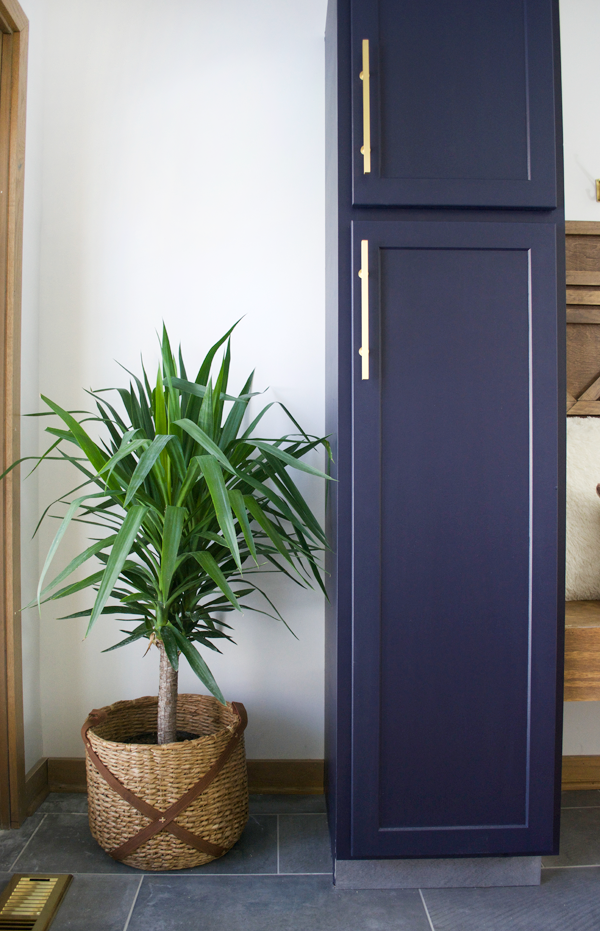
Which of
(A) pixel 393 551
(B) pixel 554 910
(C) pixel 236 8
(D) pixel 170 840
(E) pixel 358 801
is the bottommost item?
(B) pixel 554 910

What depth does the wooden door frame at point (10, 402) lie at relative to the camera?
1732 mm

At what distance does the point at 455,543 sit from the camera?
4.77 feet

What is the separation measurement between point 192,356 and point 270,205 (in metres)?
0.56

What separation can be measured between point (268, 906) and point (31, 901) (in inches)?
22.2

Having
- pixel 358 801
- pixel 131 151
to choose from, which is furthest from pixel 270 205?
pixel 358 801

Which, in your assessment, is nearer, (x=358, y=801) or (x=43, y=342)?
(x=358, y=801)

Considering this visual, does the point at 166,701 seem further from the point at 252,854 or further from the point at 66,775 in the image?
the point at 66,775

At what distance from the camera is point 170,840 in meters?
1.52

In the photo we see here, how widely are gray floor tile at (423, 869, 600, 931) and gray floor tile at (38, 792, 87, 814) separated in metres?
1.05

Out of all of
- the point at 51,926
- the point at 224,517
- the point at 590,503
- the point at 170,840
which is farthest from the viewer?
the point at 590,503

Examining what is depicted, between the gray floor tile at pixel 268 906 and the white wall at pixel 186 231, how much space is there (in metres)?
0.49

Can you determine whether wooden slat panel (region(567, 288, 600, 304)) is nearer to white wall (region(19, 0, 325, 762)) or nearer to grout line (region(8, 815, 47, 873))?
white wall (region(19, 0, 325, 762))

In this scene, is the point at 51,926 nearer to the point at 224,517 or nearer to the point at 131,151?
the point at 224,517

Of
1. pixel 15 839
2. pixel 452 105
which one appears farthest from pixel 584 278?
pixel 15 839
